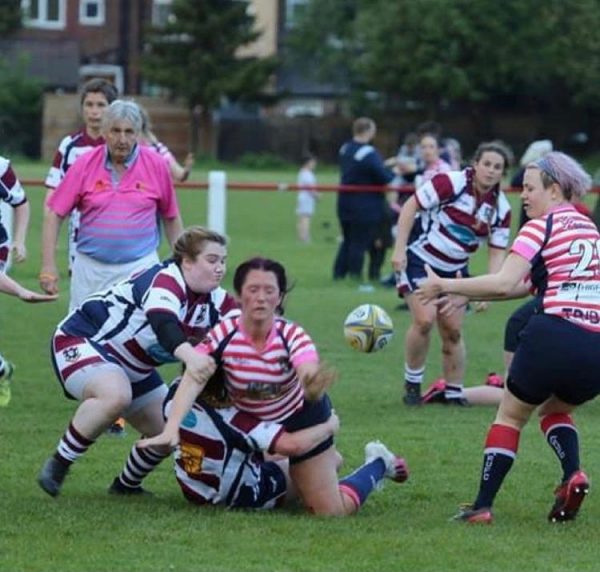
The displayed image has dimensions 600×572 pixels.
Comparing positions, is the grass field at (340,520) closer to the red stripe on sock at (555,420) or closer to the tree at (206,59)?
the red stripe on sock at (555,420)

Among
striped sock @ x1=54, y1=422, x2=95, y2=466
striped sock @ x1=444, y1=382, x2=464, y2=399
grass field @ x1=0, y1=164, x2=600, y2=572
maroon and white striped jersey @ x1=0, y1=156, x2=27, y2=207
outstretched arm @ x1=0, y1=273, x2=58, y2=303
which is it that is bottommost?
striped sock @ x1=444, y1=382, x2=464, y2=399

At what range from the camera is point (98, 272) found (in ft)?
32.5

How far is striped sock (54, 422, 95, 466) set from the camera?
7.84m

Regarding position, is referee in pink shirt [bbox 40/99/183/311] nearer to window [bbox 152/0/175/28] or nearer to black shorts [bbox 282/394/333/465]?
black shorts [bbox 282/394/333/465]

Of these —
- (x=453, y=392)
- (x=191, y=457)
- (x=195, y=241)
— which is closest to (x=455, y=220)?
(x=453, y=392)

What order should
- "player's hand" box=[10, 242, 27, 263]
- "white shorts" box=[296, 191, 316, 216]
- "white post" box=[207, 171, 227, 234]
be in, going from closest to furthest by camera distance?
1. "player's hand" box=[10, 242, 27, 263]
2. "white post" box=[207, 171, 227, 234]
3. "white shorts" box=[296, 191, 316, 216]

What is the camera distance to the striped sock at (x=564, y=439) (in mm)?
7566

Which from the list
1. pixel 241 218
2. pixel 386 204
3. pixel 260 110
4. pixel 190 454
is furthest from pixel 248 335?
pixel 260 110

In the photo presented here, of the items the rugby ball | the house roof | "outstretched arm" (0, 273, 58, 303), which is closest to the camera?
"outstretched arm" (0, 273, 58, 303)

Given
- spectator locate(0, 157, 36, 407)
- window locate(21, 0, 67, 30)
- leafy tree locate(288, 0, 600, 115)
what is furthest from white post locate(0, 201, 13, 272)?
window locate(21, 0, 67, 30)

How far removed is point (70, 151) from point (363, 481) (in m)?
3.59

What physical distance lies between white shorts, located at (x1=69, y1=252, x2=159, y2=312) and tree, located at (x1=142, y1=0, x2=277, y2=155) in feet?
177

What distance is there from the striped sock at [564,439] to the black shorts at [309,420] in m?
0.96

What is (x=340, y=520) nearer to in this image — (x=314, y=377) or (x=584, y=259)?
(x=314, y=377)
